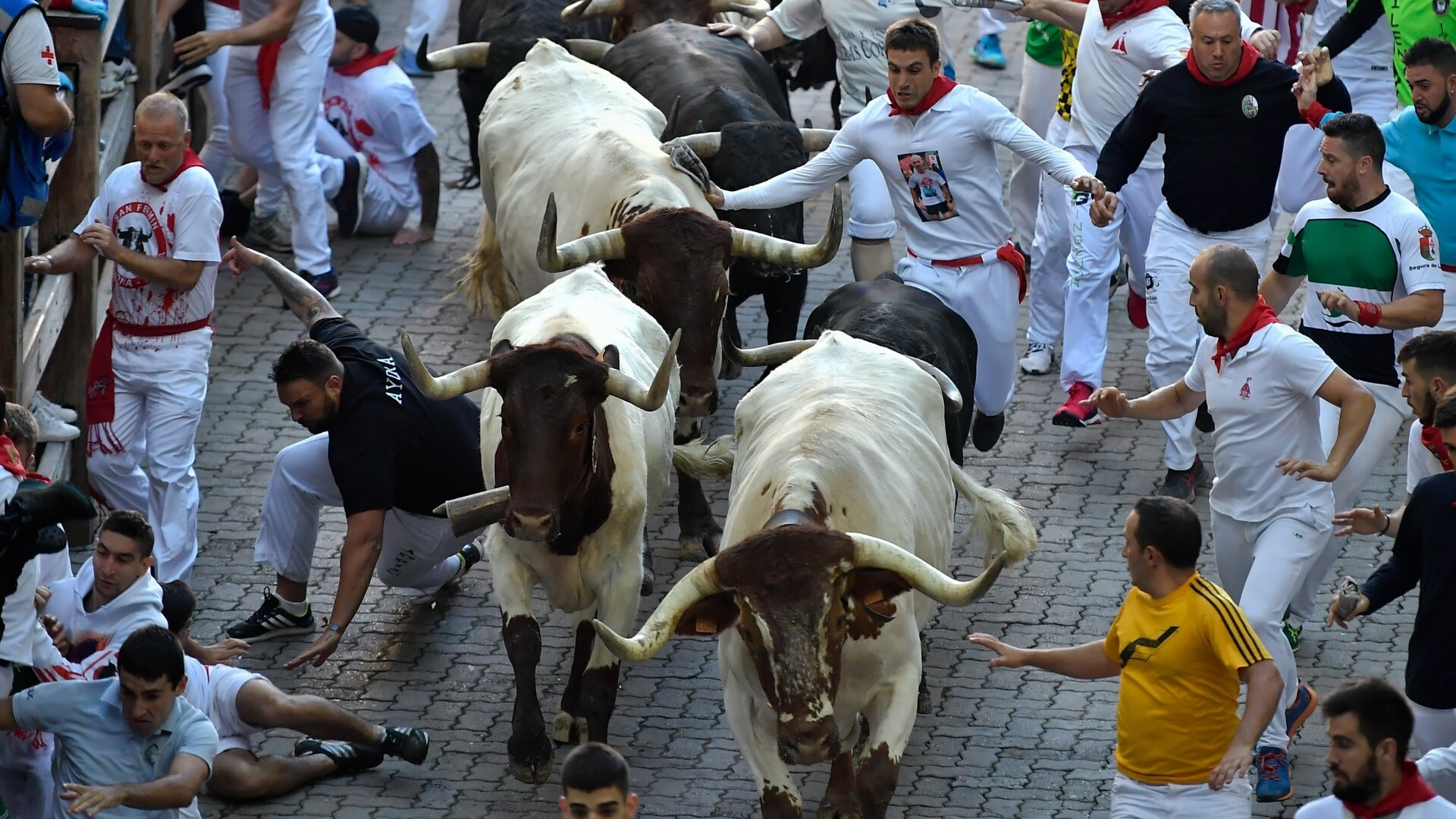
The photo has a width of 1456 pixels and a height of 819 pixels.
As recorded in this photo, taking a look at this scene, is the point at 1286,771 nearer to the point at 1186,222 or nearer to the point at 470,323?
A: the point at 1186,222

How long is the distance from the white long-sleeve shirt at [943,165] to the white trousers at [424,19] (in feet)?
20.9

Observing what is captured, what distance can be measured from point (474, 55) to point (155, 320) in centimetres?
419

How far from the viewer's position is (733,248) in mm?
8781

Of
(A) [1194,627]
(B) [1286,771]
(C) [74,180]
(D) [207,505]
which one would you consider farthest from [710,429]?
(A) [1194,627]

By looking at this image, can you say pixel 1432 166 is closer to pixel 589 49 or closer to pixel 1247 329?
pixel 1247 329

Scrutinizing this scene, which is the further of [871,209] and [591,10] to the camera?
[591,10]

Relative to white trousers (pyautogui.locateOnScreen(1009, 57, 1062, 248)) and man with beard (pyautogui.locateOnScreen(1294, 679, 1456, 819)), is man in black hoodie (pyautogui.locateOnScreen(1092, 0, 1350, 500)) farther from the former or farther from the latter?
man with beard (pyautogui.locateOnScreen(1294, 679, 1456, 819))

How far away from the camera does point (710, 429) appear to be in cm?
1041

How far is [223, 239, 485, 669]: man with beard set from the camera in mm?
7699

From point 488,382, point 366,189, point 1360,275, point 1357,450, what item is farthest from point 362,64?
point 1357,450

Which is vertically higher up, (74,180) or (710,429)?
(74,180)

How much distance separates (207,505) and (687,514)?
92.6 inches

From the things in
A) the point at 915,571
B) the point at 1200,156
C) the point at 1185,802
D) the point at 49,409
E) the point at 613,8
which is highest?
the point at 915,571

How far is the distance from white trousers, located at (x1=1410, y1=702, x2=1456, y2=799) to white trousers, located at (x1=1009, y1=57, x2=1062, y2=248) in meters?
5.54
